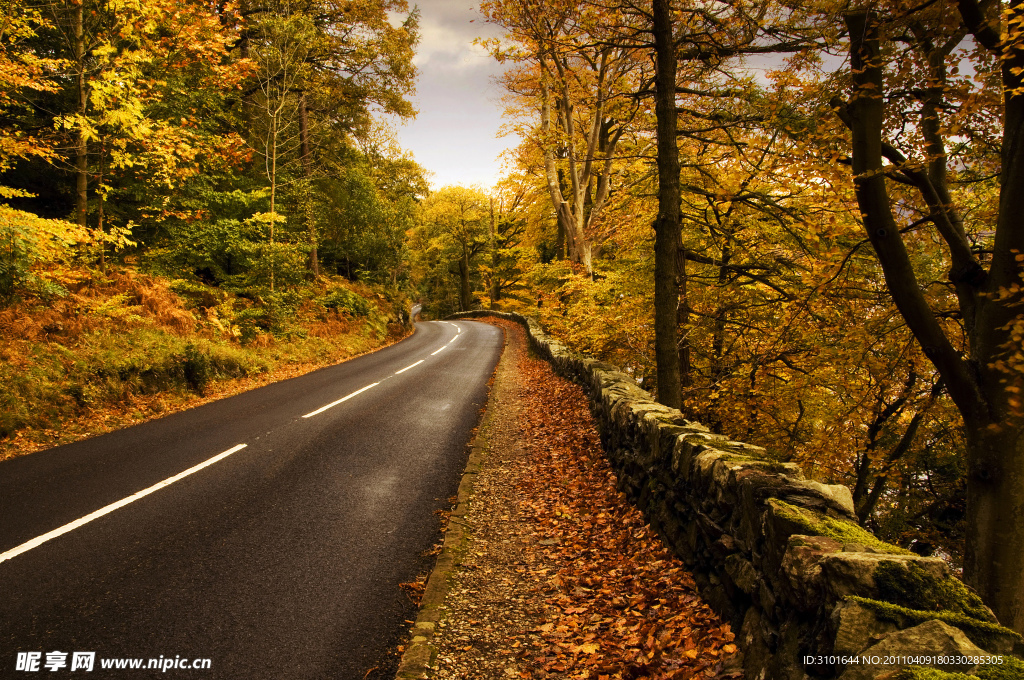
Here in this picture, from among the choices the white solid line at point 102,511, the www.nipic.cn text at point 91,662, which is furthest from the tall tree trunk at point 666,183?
the white solid line at point 102,511

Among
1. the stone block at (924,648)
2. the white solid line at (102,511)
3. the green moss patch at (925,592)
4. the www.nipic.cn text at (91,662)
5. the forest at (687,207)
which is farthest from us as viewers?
the forest at (687,207)

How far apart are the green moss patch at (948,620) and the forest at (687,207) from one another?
3.19 metres

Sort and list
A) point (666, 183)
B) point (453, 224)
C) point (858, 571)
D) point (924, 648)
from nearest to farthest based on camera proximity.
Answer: point (924, 648), point (858, 571), point (666, 183), point (453, 224)

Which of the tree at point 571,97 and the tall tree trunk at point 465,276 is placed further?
the tall tree trunk at point 465,276

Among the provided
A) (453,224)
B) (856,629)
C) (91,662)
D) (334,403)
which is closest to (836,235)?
(856,629)

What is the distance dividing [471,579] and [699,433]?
2.63 meters

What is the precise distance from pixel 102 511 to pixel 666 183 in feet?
26.1

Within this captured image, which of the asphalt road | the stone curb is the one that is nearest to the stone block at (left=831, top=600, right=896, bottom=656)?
the stone curb

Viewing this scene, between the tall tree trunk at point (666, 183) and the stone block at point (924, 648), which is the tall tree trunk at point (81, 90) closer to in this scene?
the tall tree trunk at point (666, 183)

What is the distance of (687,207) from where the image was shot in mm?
9977

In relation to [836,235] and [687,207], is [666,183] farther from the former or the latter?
[687,207]

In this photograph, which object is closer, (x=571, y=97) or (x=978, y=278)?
(x=978, y=278)

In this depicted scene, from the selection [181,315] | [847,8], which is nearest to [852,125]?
[847,8]

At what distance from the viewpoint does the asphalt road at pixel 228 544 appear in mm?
3209
